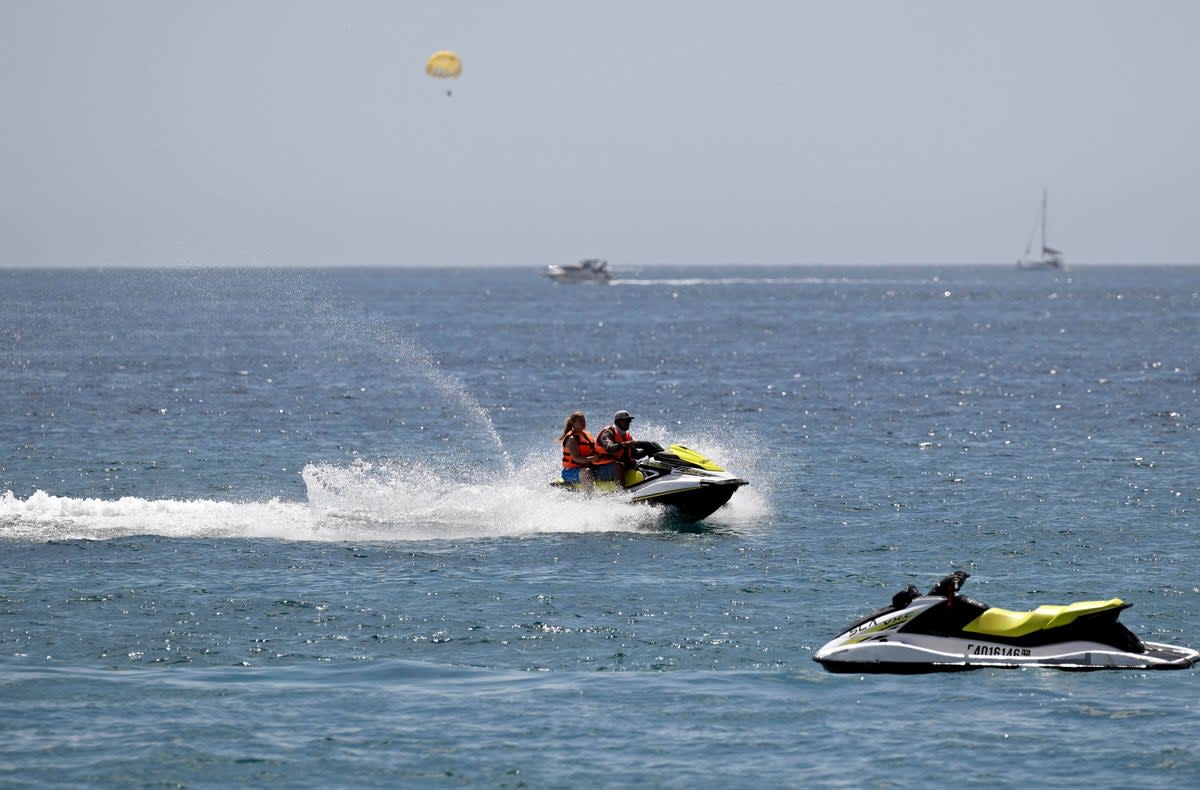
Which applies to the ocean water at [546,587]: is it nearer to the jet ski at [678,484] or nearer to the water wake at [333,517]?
the water wake at [333,517]

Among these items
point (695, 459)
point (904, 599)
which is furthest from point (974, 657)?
point (695, 459)

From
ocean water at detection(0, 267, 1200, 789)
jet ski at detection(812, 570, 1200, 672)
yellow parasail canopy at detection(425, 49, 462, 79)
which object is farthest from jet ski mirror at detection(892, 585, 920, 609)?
yellow parasail canopy at detection(425, 49, 462, 79)

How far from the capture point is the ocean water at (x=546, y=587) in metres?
15.4

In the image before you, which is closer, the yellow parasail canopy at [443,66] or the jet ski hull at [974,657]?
the jet ski hull at [974,657]

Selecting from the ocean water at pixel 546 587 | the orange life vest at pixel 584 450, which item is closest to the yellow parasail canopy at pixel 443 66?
the ocean water at pixel 546 587

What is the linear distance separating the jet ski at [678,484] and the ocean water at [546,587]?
440mm

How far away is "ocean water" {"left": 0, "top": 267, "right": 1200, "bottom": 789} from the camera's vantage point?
15.4 meters

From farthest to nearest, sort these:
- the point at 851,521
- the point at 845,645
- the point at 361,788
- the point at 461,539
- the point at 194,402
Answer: the point at 194,402
the point at 851,521
the point at 461,539
the point at 845,645
the point at 361,788

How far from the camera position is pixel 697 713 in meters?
16.6

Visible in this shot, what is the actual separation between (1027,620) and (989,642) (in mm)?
537

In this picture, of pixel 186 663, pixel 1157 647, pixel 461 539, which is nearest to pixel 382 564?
pixel 461 539

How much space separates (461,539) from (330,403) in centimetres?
2968

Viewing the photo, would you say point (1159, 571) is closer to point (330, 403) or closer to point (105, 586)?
point (105, 586)

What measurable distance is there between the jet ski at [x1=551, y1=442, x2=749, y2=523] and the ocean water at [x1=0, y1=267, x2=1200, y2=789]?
0.44m
